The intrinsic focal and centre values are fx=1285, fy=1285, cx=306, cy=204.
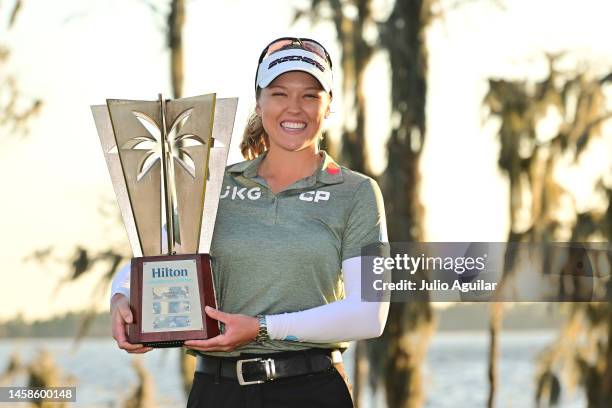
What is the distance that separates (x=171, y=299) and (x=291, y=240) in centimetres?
27

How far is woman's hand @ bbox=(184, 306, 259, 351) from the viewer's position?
8.17ft

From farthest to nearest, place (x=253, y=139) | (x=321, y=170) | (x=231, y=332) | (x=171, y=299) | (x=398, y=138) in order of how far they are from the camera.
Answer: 1. (x=398, y=138)
2. (x=253, y=139)
3. (x=321, y=170)
4. (x=171, y=299)
5. (x=231, y=332)

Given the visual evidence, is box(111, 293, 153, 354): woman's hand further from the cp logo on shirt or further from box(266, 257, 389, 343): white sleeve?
the cp logo on shirt

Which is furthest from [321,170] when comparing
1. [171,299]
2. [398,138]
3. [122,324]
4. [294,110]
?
[398,138]

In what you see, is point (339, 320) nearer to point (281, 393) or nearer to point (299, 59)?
point (281, 393)

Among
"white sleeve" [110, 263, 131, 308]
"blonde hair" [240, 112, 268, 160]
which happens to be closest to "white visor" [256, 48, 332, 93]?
"blonde hair" [240, 112, 268, 160]

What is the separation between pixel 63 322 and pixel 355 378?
9.42 feet

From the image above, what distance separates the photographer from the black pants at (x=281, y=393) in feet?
8.59

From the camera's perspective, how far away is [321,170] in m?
2.73

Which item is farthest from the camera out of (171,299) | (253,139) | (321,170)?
(253,139)

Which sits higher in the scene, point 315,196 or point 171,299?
point 315,196

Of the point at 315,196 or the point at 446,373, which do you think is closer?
the point at 315,196

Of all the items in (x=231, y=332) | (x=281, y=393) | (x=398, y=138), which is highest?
(x=398, y=138)

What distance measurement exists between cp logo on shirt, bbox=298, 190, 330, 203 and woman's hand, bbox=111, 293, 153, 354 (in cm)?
43
